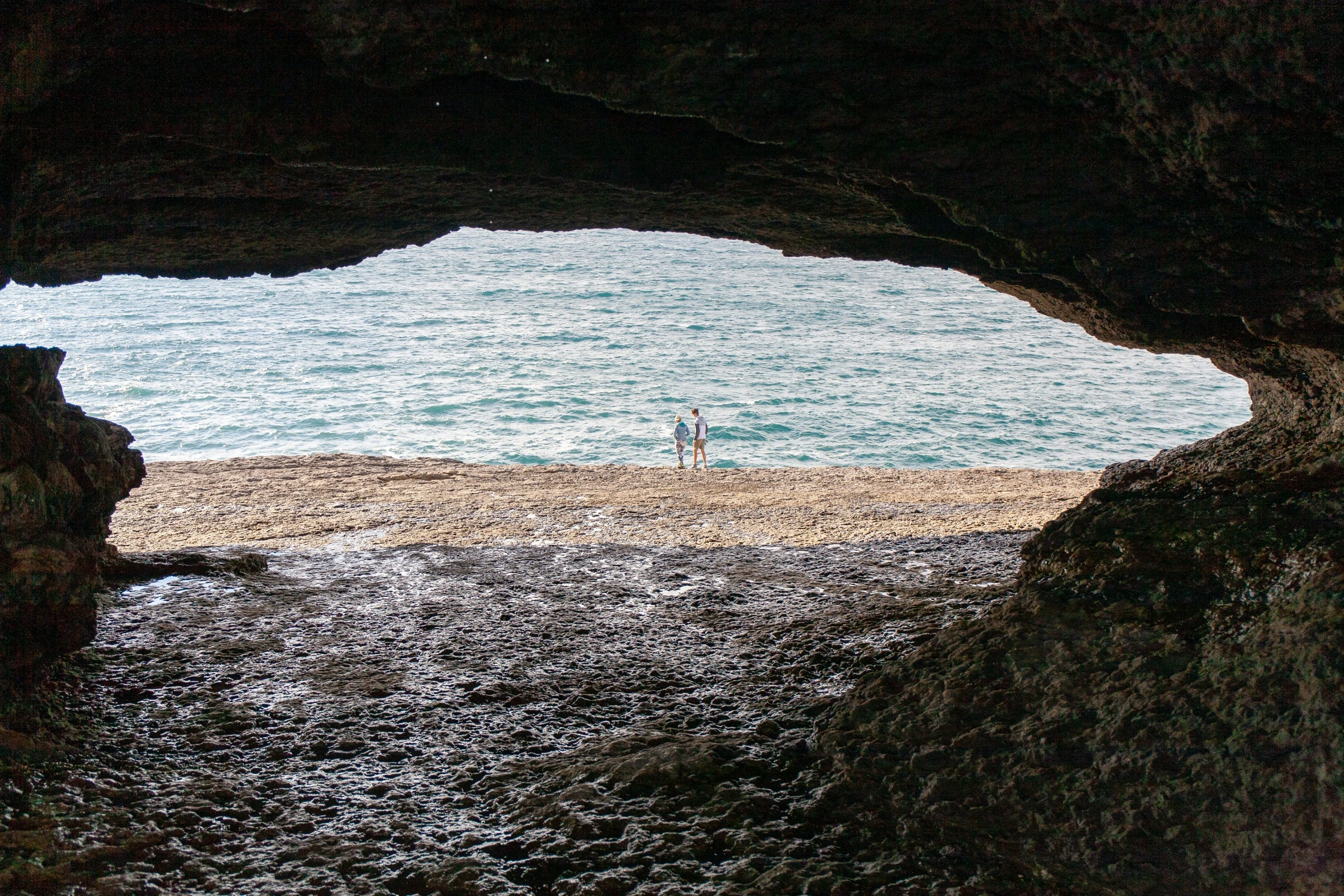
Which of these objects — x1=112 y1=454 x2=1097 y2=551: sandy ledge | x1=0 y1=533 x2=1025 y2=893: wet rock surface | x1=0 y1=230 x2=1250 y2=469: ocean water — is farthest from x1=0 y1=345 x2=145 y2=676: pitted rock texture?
x1=0 y1=230 x2=1250 y2=469: ocean water

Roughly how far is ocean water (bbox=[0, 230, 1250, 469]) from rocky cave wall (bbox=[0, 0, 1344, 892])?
18.6 meters

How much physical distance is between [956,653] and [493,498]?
7845mm

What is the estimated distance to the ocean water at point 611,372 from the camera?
2539 centimetres

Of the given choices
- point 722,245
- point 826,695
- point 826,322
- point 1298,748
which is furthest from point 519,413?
point 722,245

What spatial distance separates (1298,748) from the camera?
2.94 metres

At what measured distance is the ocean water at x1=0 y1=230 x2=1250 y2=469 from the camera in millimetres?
25391

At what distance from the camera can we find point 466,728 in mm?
4750

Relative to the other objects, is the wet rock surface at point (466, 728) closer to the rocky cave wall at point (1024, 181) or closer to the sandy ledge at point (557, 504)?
the rocky cave wall at point (1024, 181)

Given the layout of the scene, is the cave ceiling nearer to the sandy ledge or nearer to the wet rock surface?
the wet rock surface

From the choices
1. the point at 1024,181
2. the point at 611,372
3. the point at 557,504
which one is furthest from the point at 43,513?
the point at 611,372

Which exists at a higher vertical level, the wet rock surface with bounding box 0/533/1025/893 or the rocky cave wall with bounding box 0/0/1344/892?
the rocky cave wall with bounding box 0/0/1344/892

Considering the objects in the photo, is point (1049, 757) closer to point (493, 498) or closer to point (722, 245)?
point (493, 498)

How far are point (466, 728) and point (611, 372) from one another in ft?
93.4

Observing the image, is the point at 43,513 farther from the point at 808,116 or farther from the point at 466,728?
the point at 808,116
